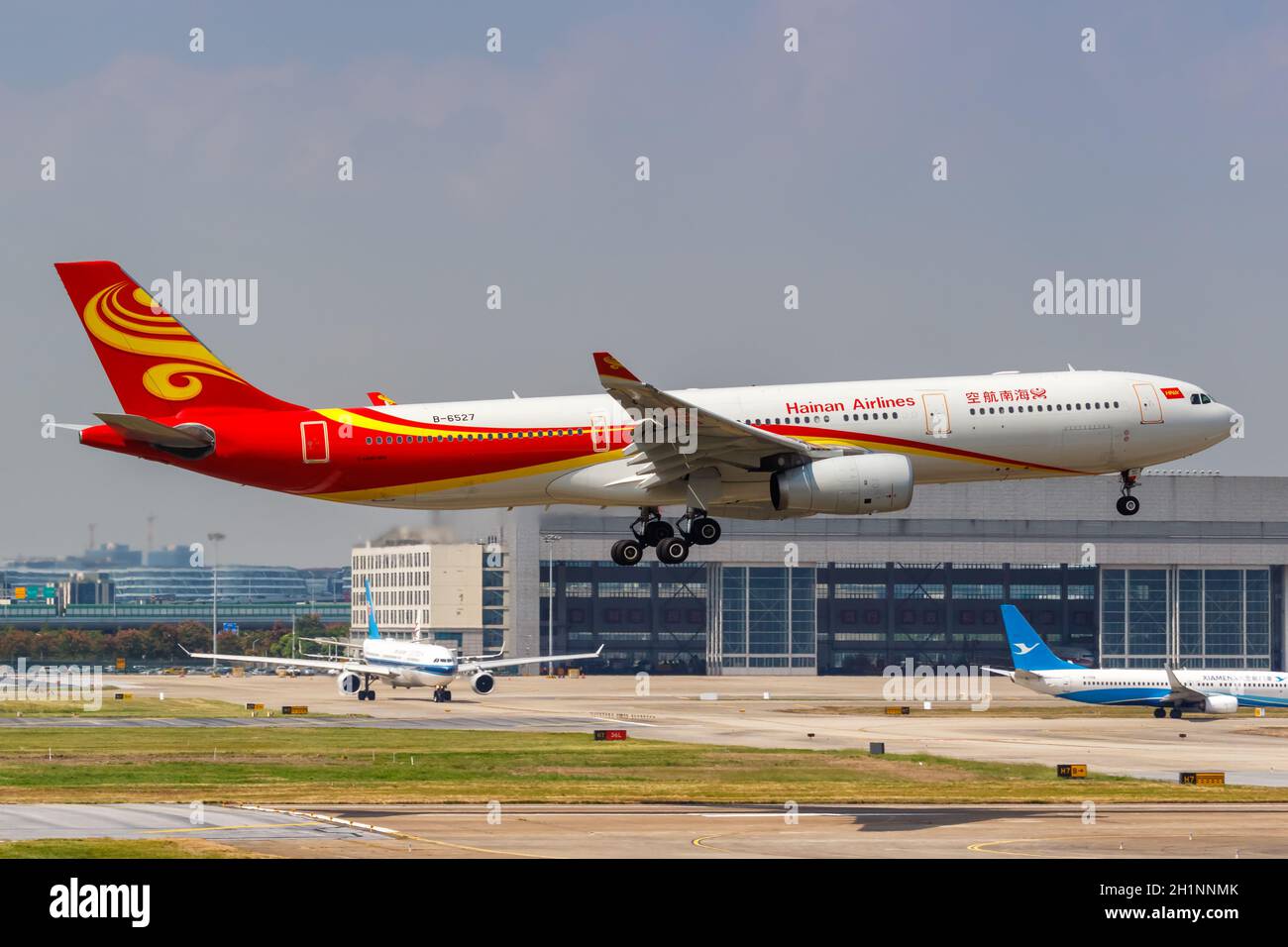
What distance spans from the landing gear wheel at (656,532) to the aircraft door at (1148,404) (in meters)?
17.1

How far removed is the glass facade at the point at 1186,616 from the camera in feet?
637

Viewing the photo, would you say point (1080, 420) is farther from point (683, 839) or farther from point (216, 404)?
point (216, 404)

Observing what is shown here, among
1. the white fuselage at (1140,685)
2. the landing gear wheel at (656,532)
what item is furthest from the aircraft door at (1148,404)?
the white fuselage at (1140,685)

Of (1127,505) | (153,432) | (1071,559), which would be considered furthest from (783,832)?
(1071,559)

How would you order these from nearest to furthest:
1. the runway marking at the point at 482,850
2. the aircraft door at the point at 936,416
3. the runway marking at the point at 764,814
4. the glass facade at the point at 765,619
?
the runway marking at the point at 482,850, the runway marking at the point at 764,814, the aircraft door at the point at 936,416, the glass facade at the point at 765,619

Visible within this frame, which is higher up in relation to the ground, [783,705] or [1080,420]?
[1080,420]

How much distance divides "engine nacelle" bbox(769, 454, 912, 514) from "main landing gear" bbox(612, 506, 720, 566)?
3.29m

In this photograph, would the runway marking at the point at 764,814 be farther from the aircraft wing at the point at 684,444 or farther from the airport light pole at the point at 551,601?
the airport light pole at the point at 551,601

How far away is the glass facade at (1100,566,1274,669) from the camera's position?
194m

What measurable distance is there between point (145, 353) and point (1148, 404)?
34.7 metres
